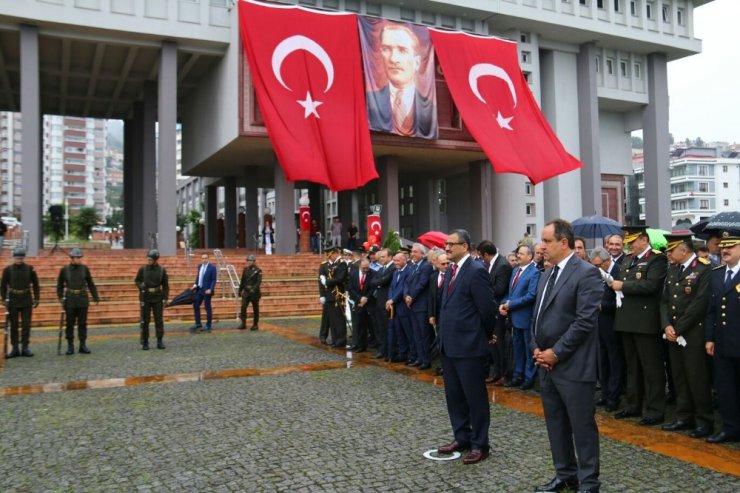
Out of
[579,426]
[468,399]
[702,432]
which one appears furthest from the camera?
[702,432]

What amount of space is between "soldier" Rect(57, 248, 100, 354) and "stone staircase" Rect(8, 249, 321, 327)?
4.84 meters

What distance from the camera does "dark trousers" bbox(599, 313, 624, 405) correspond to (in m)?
7.26

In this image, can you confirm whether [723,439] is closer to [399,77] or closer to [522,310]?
[522,310]

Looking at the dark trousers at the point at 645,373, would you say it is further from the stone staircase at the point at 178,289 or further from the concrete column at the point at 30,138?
the concrete column at the point at 30,138

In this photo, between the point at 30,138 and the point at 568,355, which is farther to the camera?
the point at 30,138

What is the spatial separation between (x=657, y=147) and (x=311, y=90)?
2558 centimetres

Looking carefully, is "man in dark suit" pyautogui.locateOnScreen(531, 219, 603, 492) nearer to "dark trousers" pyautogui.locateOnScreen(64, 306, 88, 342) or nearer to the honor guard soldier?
"dark trousers" pyautogui.locateOnScreen(64, 306, 88, 342)

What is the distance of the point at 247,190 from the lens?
35.7 metres

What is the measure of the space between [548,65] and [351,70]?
17042 mm

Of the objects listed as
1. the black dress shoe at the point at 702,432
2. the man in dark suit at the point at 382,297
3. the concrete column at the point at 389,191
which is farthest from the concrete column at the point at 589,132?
the black dress shoe at the point at 702,432

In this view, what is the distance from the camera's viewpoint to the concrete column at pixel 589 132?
37594 mm

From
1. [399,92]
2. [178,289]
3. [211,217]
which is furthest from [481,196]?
[211,217]

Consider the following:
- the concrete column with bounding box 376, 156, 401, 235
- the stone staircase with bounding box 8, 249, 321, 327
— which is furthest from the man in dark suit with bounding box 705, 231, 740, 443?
the concrete column with bounding box 376, 156, 401, 235

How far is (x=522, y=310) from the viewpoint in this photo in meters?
8.38
